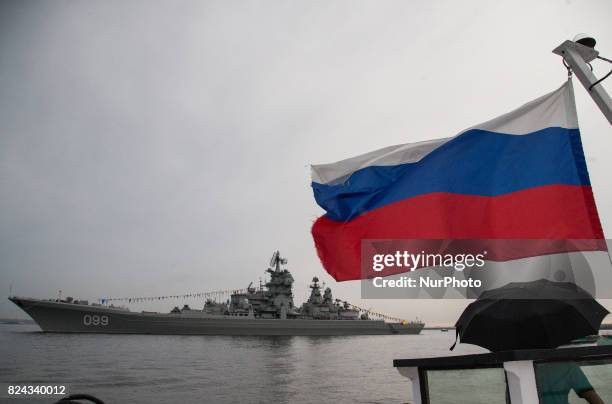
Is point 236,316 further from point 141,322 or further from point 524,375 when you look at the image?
point 524,375

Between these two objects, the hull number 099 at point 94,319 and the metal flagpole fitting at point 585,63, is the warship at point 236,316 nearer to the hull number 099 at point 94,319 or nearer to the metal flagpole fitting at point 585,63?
the hull number 099 at point 94,319

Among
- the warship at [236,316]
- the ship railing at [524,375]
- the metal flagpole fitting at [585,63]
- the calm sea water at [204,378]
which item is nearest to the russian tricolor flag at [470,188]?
the metal flagpole fitting at [585,63]

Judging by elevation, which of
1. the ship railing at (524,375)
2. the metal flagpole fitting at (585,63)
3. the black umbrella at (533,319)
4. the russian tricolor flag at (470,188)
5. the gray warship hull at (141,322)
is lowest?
the gray warship hull at (141,322)

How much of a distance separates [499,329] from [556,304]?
1.14 feet

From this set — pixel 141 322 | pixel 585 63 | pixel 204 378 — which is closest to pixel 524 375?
pixel 585 63

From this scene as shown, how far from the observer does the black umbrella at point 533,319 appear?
2.14 m

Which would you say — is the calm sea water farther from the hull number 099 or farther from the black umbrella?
the hull number 099

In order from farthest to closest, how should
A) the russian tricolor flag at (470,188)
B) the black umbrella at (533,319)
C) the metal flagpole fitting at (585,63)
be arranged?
the russian tricolor flag at (470,188) → the metal flagpole fitting at (585,63) → the black umbrella at (533,319)

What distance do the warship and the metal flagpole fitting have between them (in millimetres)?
56487

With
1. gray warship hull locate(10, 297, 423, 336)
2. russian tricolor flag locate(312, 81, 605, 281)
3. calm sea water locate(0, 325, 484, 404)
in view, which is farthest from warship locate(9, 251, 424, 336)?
russian tricolor flag locate(312, 81, 605, 281)

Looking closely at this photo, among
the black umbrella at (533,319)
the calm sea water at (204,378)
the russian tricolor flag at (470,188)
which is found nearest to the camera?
the black umbrella at (533,319)

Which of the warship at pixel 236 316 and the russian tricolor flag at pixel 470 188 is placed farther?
the warship at pixel 236 316

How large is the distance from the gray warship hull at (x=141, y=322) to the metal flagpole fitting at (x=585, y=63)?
185 feet

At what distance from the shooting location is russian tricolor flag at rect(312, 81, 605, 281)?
3.16 meters
